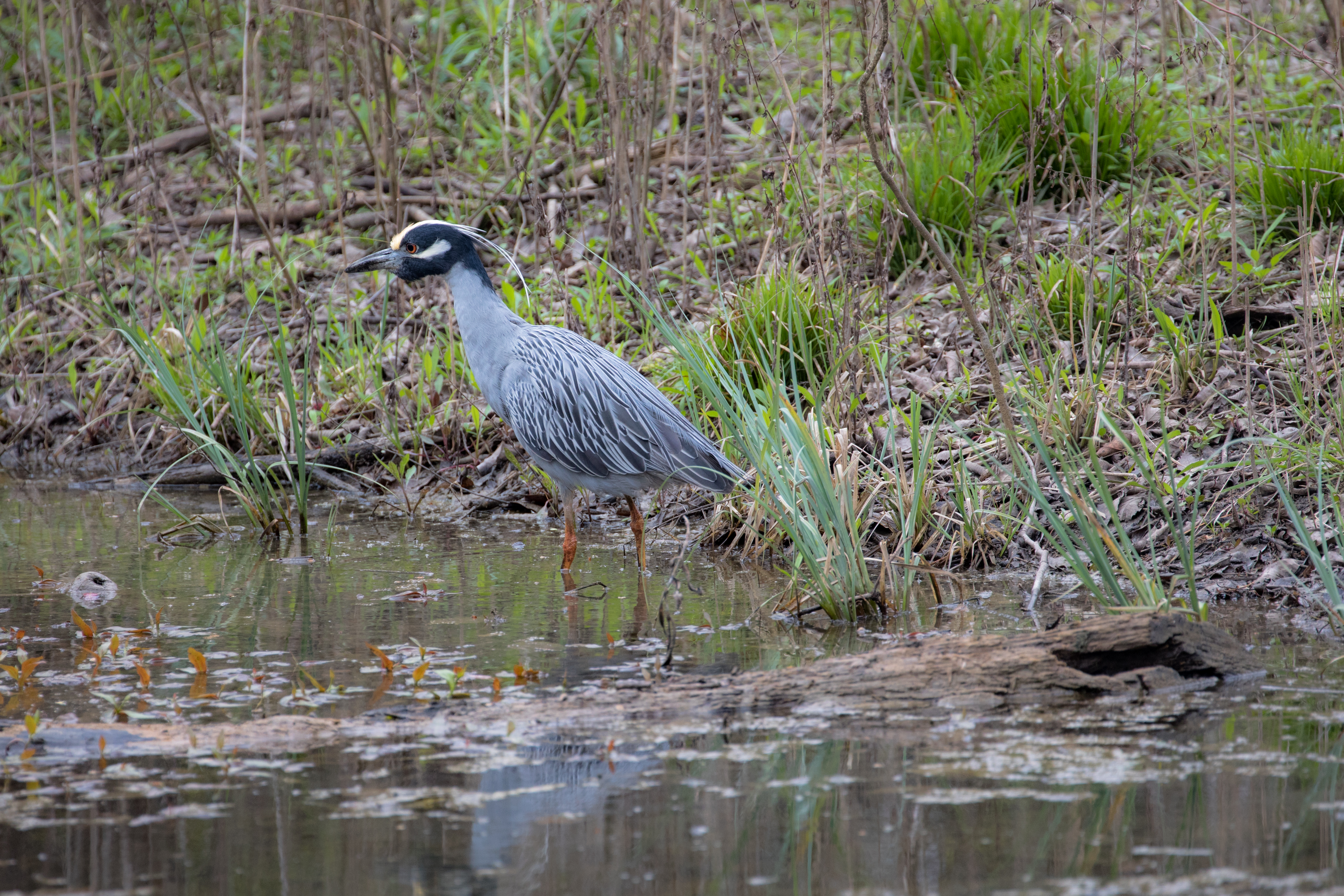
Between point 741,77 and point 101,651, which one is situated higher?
point 741,77

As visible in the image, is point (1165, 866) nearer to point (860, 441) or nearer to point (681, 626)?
point (681, 626)

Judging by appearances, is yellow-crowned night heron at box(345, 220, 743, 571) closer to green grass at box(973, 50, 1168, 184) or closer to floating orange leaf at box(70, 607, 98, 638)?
floating orange leaf at box(70, 607, 98, 638)

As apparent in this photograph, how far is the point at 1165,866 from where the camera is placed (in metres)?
2.68

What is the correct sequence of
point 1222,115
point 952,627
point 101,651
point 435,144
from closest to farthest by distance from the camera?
1. point 101,651
2. point 952,627
3. point 1222,115
4. point 435,144

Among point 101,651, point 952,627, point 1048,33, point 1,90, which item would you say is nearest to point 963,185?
point 1048,33

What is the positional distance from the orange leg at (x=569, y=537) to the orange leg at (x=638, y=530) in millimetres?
264

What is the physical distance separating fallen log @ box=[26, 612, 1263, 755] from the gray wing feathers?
1848 mm

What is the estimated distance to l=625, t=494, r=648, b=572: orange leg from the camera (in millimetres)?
5742

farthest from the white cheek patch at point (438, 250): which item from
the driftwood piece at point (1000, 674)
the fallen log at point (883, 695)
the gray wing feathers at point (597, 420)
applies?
the driftwood piece at point (1000, 674)

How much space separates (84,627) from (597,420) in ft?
7.48

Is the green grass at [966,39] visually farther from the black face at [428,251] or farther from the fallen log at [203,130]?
the fallen log at [203,130]

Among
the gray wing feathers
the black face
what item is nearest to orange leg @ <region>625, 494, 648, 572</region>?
the gray wing feathers

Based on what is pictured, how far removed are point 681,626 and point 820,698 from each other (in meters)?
1.11

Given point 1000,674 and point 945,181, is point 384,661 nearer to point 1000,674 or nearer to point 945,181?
point 1000,674
